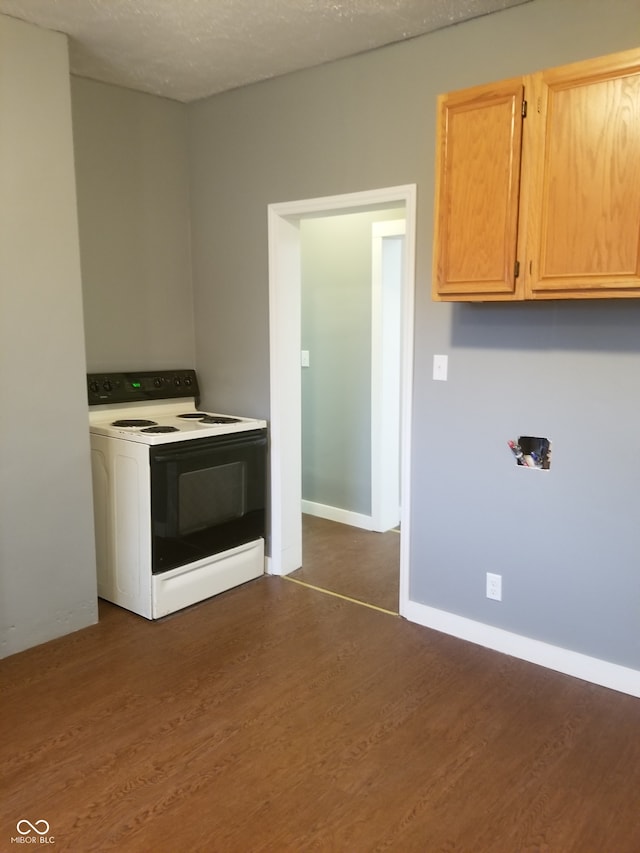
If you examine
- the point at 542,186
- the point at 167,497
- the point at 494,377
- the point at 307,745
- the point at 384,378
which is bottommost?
the point at 307,745

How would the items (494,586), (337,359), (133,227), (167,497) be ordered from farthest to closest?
1. (337,359)
2. (133,227)
3. (167,497)
4. (494,586)

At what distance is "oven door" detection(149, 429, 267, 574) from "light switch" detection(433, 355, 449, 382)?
3.58 ft

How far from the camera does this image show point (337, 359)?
451 centimetres

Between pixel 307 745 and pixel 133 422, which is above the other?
pixel 133 422

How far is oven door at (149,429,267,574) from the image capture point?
3078 millimetres

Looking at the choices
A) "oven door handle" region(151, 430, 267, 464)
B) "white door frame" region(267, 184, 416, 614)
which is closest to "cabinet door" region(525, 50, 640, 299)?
"white door frame" region(267, 184, 416, 614)

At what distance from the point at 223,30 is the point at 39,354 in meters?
1.54

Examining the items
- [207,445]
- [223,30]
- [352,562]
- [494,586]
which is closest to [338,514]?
[352,562]

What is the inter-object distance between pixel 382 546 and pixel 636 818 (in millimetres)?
2350

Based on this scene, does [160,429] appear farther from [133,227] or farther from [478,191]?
[478,191]

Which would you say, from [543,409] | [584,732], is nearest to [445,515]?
[543,409]

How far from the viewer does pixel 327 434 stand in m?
4.65

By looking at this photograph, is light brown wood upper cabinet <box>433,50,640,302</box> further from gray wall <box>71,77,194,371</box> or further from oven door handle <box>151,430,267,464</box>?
gray wall <box>71,77,194,371</box>

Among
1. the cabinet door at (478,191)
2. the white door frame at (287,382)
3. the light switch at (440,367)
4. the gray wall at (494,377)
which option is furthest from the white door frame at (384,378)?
the cabinet door at (478,191)
